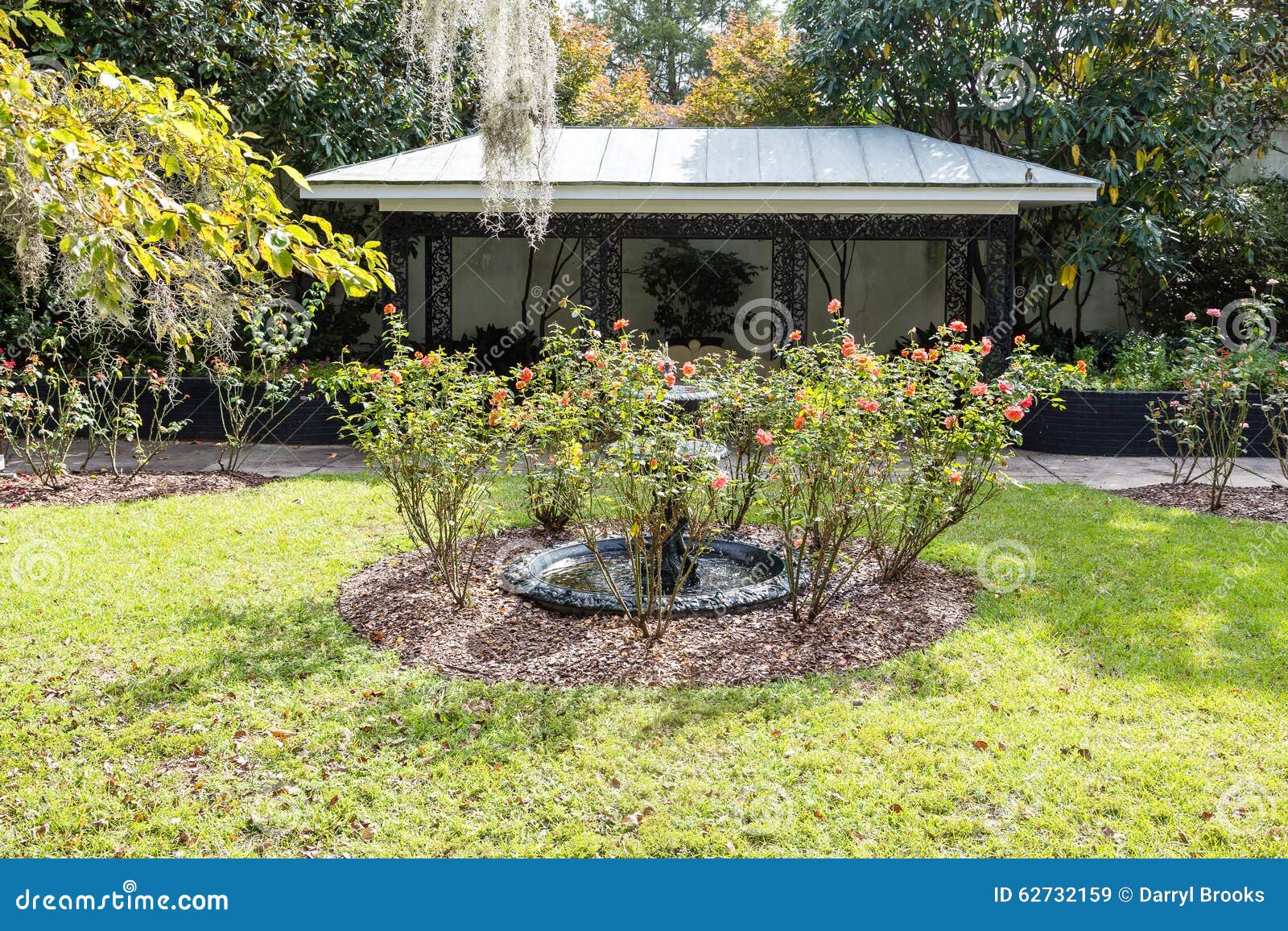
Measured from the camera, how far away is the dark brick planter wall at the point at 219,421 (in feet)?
33.9

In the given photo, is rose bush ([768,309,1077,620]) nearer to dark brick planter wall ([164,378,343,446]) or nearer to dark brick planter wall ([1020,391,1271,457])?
dark brick planter wall ([1020,391,1271,457])

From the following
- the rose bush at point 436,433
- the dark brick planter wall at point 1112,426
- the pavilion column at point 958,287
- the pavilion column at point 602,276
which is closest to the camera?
the rose bush at point 436,433

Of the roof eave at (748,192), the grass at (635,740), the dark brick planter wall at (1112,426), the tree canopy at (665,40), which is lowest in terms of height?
the grass at (635,740)

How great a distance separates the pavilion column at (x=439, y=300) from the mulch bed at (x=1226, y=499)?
7.25 metres

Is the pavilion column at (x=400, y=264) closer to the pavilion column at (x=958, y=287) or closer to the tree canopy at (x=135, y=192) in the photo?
the pavilion column at (x=958, y=287)

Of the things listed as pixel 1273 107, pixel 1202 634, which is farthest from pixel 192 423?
pixel 1273 107

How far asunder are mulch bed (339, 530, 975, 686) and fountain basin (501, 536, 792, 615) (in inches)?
2.3

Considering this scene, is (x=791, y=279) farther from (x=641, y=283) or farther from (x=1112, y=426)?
(x=641, y=283)

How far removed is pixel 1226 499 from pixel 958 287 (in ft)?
23.3

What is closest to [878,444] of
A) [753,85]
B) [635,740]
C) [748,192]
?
[635,740]

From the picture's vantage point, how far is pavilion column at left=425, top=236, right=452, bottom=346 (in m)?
11.6

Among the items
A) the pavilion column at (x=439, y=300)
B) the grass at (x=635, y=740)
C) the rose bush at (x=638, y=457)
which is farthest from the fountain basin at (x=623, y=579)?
the pavilion column at (x=439, y=300)

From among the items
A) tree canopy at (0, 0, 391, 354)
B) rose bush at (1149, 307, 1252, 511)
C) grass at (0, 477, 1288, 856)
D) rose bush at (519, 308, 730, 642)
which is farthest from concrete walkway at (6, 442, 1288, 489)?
tree canopy at (0, 0, 391, 354)

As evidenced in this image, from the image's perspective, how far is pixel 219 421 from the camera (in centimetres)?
1053
